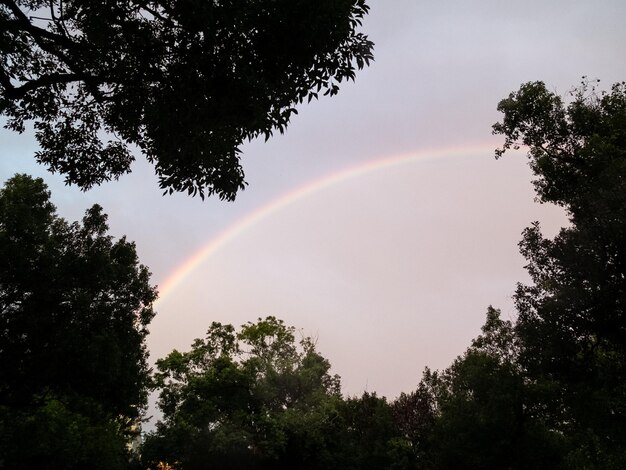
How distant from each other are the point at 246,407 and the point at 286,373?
424cm

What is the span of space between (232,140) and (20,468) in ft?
80.8

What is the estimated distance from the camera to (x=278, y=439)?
30703 mm

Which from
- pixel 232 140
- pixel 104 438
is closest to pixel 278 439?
pixel 104 438

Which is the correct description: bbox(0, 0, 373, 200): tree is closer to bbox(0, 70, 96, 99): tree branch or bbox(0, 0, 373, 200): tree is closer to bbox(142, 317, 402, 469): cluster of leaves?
bbox(0, 70, 96, 99): tree branch

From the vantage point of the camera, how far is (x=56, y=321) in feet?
59.6

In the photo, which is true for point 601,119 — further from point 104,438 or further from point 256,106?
point 104,438

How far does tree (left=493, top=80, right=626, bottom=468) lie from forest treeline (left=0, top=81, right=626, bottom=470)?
0.05 m

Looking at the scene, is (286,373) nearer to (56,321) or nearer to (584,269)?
(56,321)

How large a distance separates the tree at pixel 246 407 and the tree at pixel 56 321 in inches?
389

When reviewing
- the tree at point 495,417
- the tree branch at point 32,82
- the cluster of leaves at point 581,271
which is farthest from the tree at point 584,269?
the tree branch at point 32,82

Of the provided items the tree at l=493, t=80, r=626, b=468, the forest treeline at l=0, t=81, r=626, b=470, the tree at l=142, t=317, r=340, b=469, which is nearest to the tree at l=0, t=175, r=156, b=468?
the forest treeline at l=0, t=81, r=626, b=470

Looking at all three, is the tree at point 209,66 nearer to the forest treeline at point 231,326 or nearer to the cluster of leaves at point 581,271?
the forest treeline at point 231,326

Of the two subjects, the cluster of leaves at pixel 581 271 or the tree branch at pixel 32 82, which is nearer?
the tree branch at pixel 32 82

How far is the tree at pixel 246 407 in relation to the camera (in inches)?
1216
